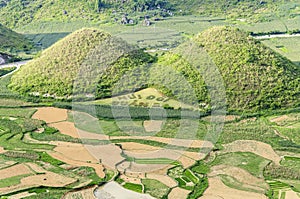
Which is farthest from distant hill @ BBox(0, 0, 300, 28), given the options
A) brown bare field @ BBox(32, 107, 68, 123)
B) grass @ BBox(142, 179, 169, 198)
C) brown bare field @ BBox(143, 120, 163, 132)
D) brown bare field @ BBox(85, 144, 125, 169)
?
grass @ BBox(142, 179, 169, 198)

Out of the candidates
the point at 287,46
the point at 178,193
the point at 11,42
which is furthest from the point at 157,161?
the point at 11,42

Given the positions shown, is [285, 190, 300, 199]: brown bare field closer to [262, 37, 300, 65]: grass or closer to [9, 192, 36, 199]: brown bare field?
[9, 192, 36, 199]: brown bare field

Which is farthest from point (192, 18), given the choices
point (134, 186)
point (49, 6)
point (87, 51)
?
point (134, 186)

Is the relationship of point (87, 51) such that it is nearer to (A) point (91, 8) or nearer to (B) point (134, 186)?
(B) point (134, 186)

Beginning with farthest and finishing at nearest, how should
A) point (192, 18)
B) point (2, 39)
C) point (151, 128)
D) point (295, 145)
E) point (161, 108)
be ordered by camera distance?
point (192, 18)
point (2, 39)
point (161, 108)
point (151, 128)
point (295, 145)

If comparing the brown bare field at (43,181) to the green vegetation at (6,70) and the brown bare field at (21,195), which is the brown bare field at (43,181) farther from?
the green vegetation at (6,70)

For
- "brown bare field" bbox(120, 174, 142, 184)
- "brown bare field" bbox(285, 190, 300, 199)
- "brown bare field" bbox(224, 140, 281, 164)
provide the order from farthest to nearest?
1. "brown bare field" bbox(224, 140, 281, 164)
2. "brown bare field" bbox(120, 174, 142, 184)
3. "brown bare field" bbox(285, 190, 300, 199)
